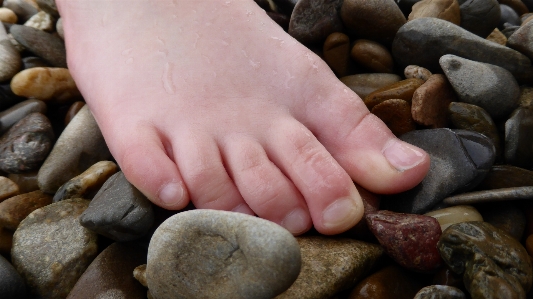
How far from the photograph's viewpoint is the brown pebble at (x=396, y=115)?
1.53 metres

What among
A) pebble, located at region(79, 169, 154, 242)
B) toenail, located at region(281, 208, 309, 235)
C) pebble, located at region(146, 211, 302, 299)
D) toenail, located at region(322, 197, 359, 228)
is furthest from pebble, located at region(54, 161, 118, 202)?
toenail, located at region(322, 197, 359, 228)

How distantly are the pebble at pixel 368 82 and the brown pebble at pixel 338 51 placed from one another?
4.3 inches

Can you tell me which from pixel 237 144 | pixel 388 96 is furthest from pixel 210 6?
pixel 388 96

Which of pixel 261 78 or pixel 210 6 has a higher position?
pixel 210 6

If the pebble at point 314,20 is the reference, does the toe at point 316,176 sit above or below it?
below

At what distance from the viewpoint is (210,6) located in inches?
70.5

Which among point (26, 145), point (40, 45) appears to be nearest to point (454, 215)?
point (26, 145)

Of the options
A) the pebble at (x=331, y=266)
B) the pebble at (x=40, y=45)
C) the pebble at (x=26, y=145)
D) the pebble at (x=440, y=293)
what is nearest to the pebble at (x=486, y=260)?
the pebble at (x=440, y=293)

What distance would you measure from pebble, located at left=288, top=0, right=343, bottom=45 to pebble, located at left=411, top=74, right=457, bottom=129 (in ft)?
1.67

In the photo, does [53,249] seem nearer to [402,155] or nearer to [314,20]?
[402,155]

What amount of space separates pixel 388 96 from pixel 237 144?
60cm

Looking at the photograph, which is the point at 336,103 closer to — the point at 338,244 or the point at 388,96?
the point at 388,96

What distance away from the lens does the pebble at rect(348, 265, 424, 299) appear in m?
1.08

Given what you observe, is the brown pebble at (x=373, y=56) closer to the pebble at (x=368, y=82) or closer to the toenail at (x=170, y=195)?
the pebble at (x=368, y=82)
